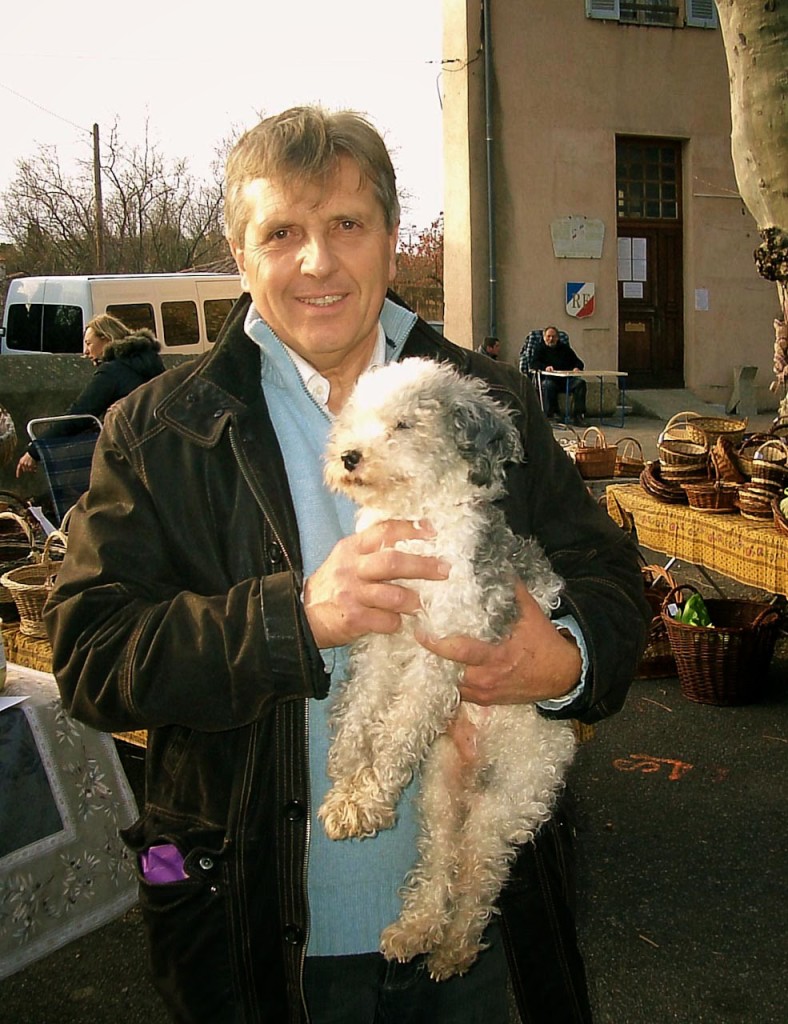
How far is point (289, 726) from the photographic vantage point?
5.90 feet

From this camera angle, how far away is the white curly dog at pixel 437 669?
6.42 ft

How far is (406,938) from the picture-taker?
1.91m

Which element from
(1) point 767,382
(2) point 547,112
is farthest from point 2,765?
(1) point 767,382

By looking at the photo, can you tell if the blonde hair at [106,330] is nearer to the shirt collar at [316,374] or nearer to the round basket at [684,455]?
the round basket at [684,455]

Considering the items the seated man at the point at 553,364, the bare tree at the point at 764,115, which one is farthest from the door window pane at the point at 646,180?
the bare tree at the point at 764,115

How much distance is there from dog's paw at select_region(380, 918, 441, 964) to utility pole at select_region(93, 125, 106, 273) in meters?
34.2

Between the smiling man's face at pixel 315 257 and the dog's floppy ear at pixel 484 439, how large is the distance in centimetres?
30

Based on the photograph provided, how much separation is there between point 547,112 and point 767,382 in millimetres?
7748

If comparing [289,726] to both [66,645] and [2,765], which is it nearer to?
[66,645]

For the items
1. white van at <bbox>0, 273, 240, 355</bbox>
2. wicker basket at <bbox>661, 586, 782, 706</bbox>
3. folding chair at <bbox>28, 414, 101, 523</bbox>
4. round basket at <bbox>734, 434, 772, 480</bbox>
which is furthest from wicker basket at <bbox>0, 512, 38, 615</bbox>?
white van at <bbox>0, 273, 240, 355</bbox>

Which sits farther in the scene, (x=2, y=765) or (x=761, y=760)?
(x=761, y=760)

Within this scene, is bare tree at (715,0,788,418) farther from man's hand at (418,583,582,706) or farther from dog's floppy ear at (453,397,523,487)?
man's hand at (418,583,582,706)

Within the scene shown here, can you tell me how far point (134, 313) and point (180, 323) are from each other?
3.07ft

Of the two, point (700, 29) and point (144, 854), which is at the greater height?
point (700, 29)
